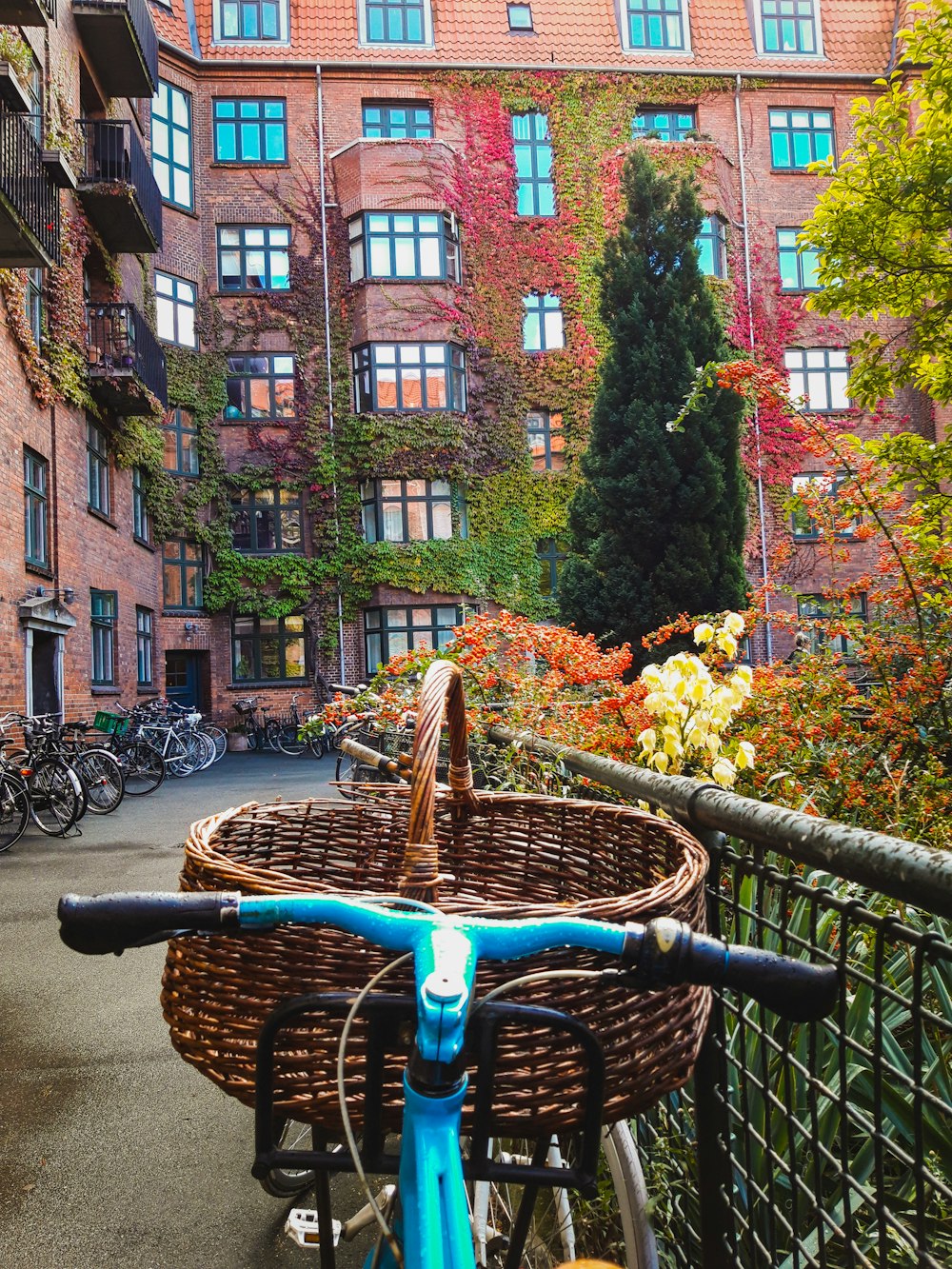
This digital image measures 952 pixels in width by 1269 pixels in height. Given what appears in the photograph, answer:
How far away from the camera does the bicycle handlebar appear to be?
86 centimetres

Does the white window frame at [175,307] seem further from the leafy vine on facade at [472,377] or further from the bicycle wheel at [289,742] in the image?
the bicycle wheel at [289,742]

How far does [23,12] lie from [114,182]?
→ 5.18 metres

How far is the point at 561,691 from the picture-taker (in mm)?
5891

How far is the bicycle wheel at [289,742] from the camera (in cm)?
2103

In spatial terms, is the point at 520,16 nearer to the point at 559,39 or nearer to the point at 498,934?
the point at 559,39

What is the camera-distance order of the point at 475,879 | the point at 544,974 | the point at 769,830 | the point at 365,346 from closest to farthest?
the point at 544,974, the point at 769,830, the point at 475,879, the point at 365,346

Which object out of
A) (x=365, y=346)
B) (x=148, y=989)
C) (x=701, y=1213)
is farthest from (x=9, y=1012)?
(x=365, y=346)

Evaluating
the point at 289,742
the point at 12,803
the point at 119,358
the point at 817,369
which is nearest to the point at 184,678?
the point at 289,742

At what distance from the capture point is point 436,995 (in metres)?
0.77

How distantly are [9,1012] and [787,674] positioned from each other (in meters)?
4.71

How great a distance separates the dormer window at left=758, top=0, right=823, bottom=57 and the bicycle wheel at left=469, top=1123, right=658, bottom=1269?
30811mm

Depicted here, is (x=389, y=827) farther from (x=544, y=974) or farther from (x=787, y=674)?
(x=787, y=674)

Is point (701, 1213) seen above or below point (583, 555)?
below

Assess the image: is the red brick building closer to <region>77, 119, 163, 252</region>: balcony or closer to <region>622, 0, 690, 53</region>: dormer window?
<region>622, 0, 690, 53</region>: dormer window
